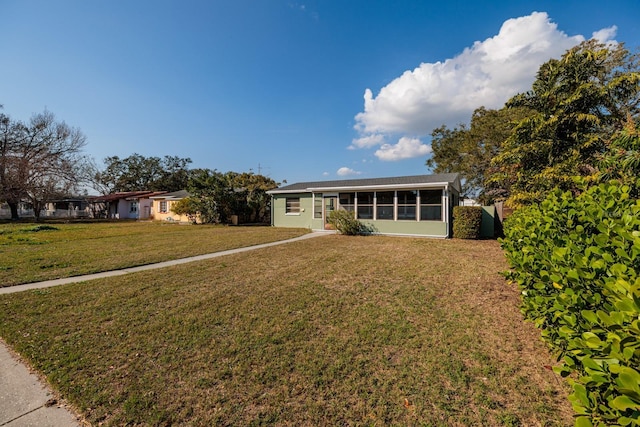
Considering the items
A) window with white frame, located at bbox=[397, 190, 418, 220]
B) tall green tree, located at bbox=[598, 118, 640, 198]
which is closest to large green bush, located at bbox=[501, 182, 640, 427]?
tall green tree, located at bbox=[598, 118, 640, 198]

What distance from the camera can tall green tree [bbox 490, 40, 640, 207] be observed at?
8.90 meters

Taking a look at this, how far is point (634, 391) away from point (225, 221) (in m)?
22.6

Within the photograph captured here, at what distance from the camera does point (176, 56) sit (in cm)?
1105

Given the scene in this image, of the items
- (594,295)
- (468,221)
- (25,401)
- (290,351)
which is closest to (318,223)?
(468,221)

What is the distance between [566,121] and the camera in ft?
30.7

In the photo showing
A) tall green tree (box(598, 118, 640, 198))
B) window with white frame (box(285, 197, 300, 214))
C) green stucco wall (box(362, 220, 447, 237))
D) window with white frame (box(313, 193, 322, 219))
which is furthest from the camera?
window with white frame (box(285, 197, 300, 214))

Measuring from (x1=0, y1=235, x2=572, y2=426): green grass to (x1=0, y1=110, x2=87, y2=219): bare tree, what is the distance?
29.5m

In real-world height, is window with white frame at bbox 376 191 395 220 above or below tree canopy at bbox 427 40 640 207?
below

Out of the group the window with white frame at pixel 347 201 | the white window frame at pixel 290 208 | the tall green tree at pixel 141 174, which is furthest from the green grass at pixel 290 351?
the tall green tree at pixel 141 174

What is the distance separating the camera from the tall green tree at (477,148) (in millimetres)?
17953

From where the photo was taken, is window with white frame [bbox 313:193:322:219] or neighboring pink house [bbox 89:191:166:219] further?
neighboring pink house [bbox 89:191:166:219]

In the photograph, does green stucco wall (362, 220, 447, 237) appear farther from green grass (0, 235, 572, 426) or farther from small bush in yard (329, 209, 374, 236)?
green grass (0, 235, 572, 426)

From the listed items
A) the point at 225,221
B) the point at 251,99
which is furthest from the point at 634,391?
the point at 225,221

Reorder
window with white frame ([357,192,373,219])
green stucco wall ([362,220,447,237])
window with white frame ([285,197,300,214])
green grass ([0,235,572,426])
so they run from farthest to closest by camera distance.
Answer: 1. window with white frame ([285,197,300,214])
2. window with white frame ([357,192,373,219])
3. green stucco wall ([362,220,447,237])
4. green grass ([0,235,572,426])
